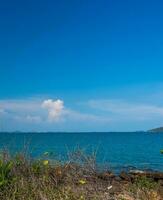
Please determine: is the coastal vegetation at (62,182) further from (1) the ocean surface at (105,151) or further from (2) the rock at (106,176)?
(1) the ocean surface at (105,151)

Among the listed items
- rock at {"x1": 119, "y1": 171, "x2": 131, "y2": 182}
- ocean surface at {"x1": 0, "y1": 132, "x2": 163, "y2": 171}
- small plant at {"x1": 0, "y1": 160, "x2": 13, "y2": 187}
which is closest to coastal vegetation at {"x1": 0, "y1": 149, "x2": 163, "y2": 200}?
small plant at {"x1": 0, "y1": 160, "x2": 13, "y2": 187}

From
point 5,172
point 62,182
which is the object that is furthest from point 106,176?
point 5,172

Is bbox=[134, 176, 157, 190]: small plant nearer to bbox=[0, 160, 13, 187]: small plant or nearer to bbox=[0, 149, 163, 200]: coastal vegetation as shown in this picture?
bbox=[0, 149, 163, 200]: coastal vegetation

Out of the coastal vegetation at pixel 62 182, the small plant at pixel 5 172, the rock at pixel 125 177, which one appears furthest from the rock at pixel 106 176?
the small plant at pixel 5 172

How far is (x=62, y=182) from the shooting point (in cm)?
1215

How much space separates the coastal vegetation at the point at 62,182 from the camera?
36.5 feet

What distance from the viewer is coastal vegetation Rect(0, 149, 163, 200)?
11.1 meters

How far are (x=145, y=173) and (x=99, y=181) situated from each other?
328cm

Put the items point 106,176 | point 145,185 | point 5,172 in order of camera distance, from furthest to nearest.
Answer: point 106,176
point 145,185
point 5,172

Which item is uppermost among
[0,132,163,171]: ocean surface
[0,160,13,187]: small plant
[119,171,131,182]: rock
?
[0,132,163,171]: ocean surface

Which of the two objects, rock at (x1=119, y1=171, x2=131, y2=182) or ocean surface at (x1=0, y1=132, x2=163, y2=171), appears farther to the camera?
rock at (x1=119, y1=171, x2=131, y2=182)

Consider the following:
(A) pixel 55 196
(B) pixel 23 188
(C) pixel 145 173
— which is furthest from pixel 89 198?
(C) pixel 145 173

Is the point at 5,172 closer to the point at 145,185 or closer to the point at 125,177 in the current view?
the point at 145,185

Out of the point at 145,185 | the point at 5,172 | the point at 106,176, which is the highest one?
the point at 5,172
